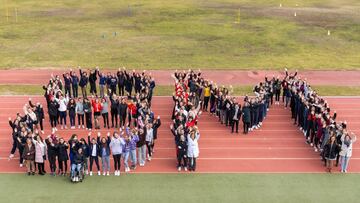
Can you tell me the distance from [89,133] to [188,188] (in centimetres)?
381

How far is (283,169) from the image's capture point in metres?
16.2

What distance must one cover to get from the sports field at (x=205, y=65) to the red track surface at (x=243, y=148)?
44 millimetres

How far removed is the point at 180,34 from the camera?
1495 inches

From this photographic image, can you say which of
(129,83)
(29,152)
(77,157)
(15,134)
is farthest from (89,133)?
(129,83)

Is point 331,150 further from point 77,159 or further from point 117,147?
point 77,159

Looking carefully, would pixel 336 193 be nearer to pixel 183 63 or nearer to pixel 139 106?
pixel 139 106

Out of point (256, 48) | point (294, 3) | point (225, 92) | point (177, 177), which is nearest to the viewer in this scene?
point (177, 177)

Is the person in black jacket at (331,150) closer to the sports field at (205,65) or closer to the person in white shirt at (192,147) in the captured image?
the sports field at (205,65)

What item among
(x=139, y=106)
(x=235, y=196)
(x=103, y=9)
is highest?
(x=103, y=9)

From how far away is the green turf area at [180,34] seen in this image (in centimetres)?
3098

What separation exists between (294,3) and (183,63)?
25.8 meters

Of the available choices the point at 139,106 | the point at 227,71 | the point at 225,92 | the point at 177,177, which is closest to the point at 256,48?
the point at 227,71

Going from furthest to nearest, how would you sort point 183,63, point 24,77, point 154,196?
1. point 183,63
2. point 24,77
3. point 154,196

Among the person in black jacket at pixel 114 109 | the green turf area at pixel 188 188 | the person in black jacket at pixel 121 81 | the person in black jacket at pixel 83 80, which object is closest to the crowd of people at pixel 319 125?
the green turf area at pixel 188 188
